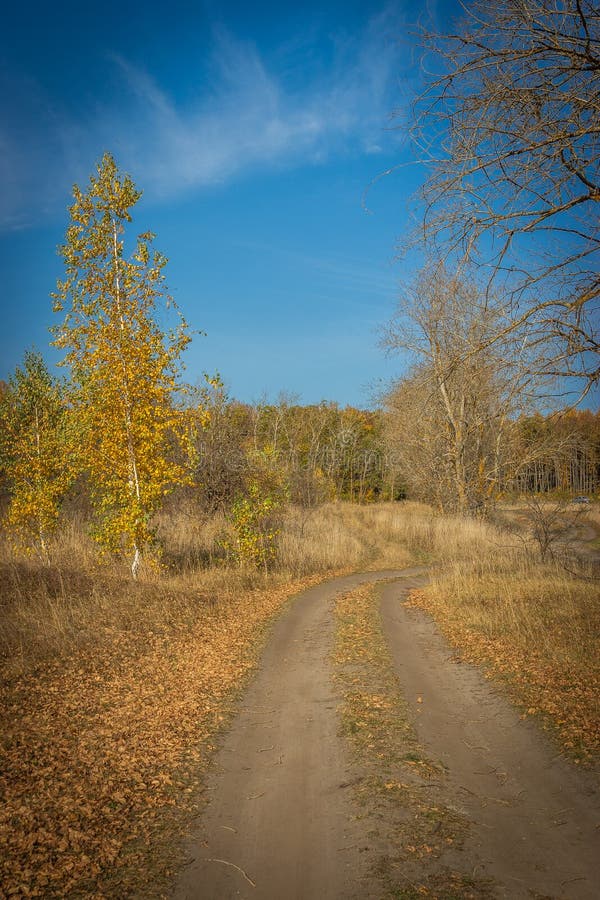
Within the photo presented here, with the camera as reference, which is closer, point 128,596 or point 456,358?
point 456,358

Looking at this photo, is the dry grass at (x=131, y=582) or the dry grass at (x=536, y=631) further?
the dry grass at (x=131, y=582)

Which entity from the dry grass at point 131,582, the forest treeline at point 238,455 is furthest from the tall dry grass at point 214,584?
the forest treeline at point 238,455

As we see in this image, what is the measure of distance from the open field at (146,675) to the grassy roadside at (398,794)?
1351 mm

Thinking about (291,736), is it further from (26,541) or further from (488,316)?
(26,541)

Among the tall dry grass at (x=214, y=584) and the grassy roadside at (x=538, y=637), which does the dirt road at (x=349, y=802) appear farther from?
the tall dry grass at (x=214, y=584)

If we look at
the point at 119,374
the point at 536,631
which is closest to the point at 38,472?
the point at 119,374

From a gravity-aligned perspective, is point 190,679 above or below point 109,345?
below

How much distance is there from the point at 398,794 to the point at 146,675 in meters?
4.15

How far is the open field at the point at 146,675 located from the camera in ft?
12.5

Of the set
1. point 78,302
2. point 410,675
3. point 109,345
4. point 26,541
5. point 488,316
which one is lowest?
point 410,675

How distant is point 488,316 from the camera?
606 cm

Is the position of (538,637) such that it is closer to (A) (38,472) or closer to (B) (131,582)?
(B) (131,582)

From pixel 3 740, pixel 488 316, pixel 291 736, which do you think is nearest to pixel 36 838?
pixel 3 740

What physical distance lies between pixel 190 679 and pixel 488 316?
580 cm
